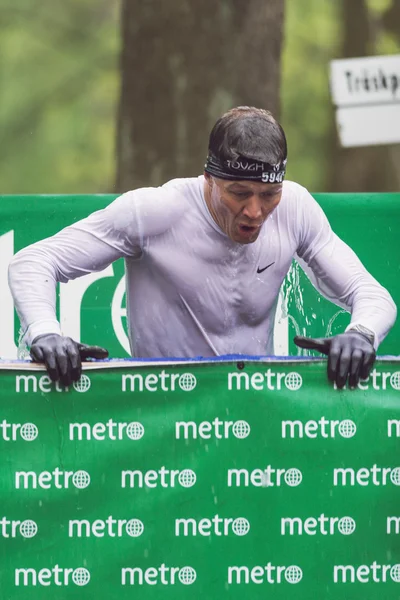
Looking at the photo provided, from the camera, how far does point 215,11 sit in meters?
9.09

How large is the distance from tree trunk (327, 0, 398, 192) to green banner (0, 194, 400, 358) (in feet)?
36.1

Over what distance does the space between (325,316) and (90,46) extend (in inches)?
527

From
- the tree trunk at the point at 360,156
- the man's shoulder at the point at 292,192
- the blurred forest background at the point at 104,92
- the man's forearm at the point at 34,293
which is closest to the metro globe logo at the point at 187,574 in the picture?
the man's forearm at the point at 34,293

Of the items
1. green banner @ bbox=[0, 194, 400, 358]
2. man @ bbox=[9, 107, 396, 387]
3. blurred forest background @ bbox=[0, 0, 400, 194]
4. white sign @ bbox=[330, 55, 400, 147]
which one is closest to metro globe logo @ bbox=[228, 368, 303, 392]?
man @ bbox=[9, 107, 396, 387]

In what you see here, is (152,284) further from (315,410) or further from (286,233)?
(315,410)

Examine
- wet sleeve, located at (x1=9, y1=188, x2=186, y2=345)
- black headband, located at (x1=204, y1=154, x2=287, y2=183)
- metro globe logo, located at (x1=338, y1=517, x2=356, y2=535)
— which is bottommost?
metro globe logo, located at (x1=338, y1=517, x2=356, y2=535)

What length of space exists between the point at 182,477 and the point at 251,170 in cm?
122

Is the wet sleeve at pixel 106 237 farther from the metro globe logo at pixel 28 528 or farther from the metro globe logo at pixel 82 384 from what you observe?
the metro globe logo at pixel 28 528

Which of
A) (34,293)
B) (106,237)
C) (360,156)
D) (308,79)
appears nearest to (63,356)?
(34,293)

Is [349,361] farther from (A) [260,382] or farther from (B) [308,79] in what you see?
(B) [308,79]

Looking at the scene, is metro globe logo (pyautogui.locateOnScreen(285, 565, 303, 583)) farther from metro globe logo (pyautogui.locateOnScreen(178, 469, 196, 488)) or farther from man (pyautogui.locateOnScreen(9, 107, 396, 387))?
man (pyautogui.locateOnScreen(9, 107, 396, 387))

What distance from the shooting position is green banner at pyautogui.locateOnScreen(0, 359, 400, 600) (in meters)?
4.31

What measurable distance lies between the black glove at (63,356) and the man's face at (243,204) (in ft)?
3.15

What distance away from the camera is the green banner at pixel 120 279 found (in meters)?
7.07
